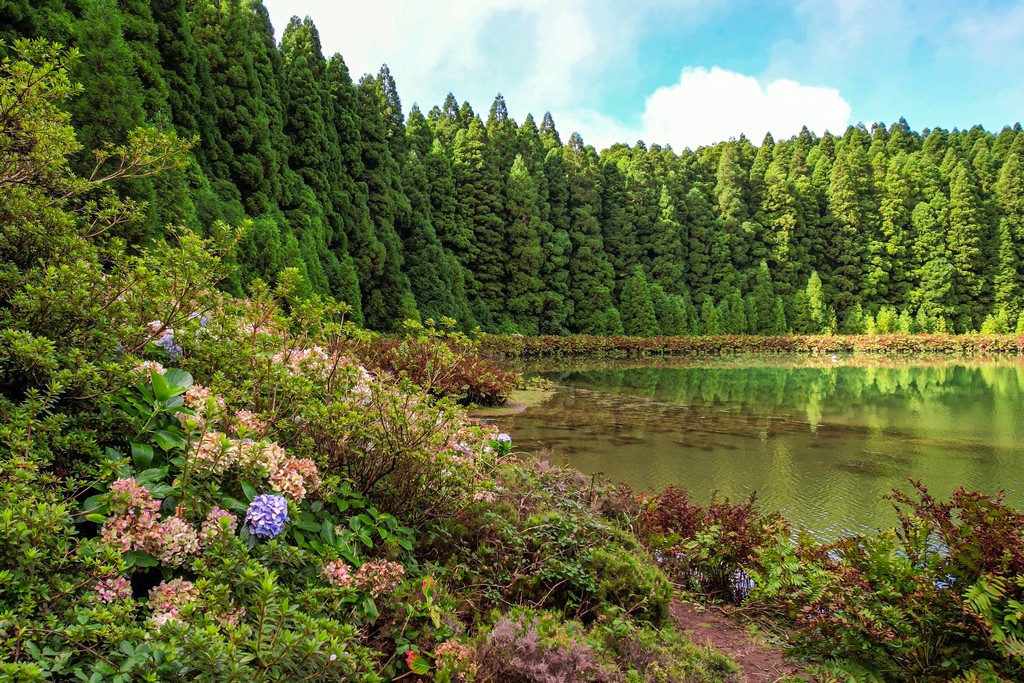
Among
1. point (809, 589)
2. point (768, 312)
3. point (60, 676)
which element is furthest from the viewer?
point (768, 312)

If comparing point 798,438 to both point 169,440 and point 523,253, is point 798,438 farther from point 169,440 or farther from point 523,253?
point 523,253

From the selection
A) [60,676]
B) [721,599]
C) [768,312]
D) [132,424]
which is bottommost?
[721,599]

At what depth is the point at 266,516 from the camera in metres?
1.75

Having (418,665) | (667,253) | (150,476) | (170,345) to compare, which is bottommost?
(418,665)

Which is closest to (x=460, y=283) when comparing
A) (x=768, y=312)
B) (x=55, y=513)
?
(x=768, y=312)

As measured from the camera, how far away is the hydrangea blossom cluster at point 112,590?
1486 millimetres

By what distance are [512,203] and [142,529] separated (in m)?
27.9

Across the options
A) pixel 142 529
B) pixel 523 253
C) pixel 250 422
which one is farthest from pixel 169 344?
pixel 523 253

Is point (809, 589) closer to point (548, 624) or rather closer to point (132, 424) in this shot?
point (548, 624)

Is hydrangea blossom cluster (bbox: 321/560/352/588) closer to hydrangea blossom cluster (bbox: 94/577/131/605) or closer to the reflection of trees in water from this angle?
hydrangea blossom cluster (bbox: 94/577/131/605)

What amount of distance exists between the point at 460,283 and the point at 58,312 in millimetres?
21809

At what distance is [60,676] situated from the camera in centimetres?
139

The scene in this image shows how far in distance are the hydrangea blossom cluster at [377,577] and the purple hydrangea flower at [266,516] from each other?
30cm

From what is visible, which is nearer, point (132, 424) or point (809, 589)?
point (132, 424)
